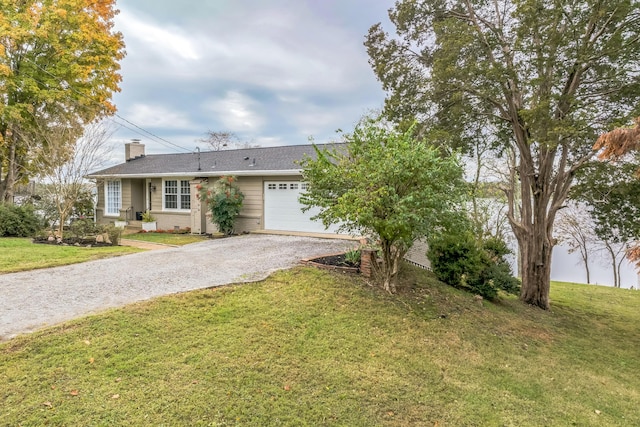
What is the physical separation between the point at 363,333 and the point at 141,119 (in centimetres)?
2079

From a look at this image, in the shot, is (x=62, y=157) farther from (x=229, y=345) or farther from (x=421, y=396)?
(x=421, y=396)

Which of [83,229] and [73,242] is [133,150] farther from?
[73,242]

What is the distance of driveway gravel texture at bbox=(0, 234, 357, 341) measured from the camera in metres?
5.20

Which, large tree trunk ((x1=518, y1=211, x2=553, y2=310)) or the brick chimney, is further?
the brick chimney

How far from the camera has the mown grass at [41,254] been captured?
808cm

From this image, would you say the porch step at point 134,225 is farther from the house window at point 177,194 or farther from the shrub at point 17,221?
the shrub at point 17,221

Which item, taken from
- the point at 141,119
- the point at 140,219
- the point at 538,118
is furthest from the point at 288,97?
the point at 538,118

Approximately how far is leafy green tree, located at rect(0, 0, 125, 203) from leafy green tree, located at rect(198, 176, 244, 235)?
5845mm

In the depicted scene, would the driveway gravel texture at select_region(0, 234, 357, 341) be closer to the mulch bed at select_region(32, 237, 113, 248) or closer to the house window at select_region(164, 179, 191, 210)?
the mulch bed at select_region(32, 237, 113, 248)

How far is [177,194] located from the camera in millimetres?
16500

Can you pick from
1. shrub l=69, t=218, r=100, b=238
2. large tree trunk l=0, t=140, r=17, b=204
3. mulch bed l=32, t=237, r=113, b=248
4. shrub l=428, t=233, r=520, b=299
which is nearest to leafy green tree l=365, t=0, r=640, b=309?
shrub l=428, t=233, r=520, b=299

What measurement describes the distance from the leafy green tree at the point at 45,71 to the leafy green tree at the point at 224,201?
19.2ft

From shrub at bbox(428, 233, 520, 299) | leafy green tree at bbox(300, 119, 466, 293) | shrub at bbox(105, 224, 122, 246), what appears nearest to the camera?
leafy green tree at bbox(300, 119, 466, 293)

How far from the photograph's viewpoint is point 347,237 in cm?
1238
